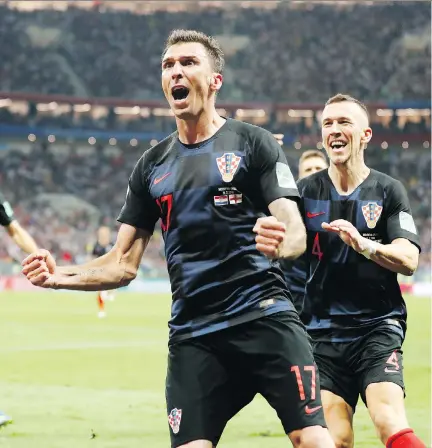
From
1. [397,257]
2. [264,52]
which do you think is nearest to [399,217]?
[397,257]

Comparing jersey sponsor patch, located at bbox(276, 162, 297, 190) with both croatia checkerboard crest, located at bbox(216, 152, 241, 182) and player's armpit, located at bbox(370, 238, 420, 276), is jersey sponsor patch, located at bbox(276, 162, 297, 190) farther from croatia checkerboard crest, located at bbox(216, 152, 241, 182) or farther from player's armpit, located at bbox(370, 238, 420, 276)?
player's armpit, located at bbox(370, 238, 420, 276)

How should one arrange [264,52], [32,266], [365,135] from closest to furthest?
[32,266] → [365,135] → [264,52]

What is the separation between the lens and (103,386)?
12562mm

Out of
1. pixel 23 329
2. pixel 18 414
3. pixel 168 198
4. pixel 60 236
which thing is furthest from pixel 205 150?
pixel 60 236

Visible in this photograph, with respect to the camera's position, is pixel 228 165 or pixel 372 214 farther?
pixel 372 214

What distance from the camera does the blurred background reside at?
5184 cm

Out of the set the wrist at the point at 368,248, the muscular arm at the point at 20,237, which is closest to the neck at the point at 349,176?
the wrist at the point at 368,248

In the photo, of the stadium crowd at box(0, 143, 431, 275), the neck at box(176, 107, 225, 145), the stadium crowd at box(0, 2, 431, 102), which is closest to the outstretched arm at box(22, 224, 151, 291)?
the neck at box(176, 107, 225, 145)

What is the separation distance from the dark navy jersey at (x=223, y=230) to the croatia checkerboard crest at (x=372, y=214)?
1498mm

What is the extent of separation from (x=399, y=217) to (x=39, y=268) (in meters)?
2.23

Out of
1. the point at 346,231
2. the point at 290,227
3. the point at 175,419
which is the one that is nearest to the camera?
the point at 290,227

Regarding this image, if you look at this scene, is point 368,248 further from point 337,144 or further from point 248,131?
point 248,131

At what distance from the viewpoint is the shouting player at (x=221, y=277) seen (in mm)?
4348

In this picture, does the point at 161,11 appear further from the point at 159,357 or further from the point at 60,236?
the point at 159,357
